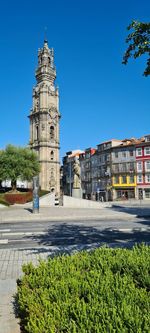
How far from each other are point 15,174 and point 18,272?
1686 inches

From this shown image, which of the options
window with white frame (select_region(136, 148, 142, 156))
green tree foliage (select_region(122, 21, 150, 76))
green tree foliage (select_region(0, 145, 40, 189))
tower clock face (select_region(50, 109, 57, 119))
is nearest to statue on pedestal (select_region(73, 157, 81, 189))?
green tree foliage (select_region(0, 145, 40, 189))

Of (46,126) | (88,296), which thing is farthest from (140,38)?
(46,126)

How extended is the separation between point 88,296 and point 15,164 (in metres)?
47.7

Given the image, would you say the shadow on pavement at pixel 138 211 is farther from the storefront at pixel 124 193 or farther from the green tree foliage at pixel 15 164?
the storefront at pixel 124 193

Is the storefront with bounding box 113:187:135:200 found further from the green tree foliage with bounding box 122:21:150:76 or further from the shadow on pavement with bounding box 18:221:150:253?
the green tree foliage with bounding box 122:21:150:76

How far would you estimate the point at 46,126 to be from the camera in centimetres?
7556

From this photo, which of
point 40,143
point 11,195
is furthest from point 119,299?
point 40,143

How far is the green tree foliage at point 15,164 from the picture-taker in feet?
161

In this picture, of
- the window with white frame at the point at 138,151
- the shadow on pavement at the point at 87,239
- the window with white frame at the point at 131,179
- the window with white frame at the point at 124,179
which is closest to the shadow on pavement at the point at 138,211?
the shadow on pavement at the point at 87,239

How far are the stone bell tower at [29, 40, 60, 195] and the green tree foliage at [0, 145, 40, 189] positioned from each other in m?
19.9

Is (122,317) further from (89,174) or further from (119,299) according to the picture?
(89,174)

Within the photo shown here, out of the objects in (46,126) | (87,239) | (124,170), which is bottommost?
(87,239)

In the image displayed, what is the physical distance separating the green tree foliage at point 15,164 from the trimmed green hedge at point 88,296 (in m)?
44.4

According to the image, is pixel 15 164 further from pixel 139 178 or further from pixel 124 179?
pixel 139 178
